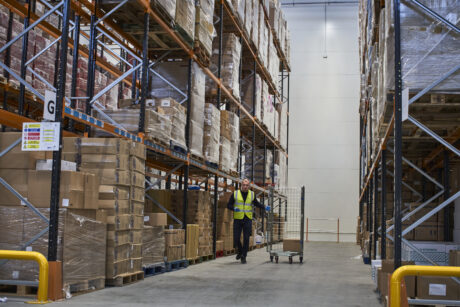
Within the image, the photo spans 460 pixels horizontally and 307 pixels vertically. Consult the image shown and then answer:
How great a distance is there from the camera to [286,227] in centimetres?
1575

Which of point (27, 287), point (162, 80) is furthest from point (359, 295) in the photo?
point (162, 80)

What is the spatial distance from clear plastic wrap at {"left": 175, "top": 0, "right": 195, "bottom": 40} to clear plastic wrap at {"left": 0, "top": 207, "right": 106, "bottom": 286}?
4.50 m

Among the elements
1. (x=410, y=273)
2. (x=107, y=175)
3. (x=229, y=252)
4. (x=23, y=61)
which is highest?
(x=23, y=61)

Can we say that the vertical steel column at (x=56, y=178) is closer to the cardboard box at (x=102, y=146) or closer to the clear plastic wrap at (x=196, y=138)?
the cardboard box at (x=102, y=146)

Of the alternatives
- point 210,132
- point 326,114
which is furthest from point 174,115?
point 326,114

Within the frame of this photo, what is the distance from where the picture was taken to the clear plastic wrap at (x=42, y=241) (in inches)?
228

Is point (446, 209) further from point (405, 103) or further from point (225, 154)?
point (225, 154)

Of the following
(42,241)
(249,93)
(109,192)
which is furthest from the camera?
(249,93)

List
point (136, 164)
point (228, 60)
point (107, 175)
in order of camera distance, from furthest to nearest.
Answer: point (228, 60) → point (136, 164) → point (107, 175)

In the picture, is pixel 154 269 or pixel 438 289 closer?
pixel 438 289

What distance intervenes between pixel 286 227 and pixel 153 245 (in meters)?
7.75

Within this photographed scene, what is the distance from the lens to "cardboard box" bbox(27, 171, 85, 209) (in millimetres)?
5945

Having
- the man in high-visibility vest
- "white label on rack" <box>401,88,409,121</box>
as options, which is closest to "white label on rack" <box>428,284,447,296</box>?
"white label on rack" <box>401,88,409,121</box>

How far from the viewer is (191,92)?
1027cm
